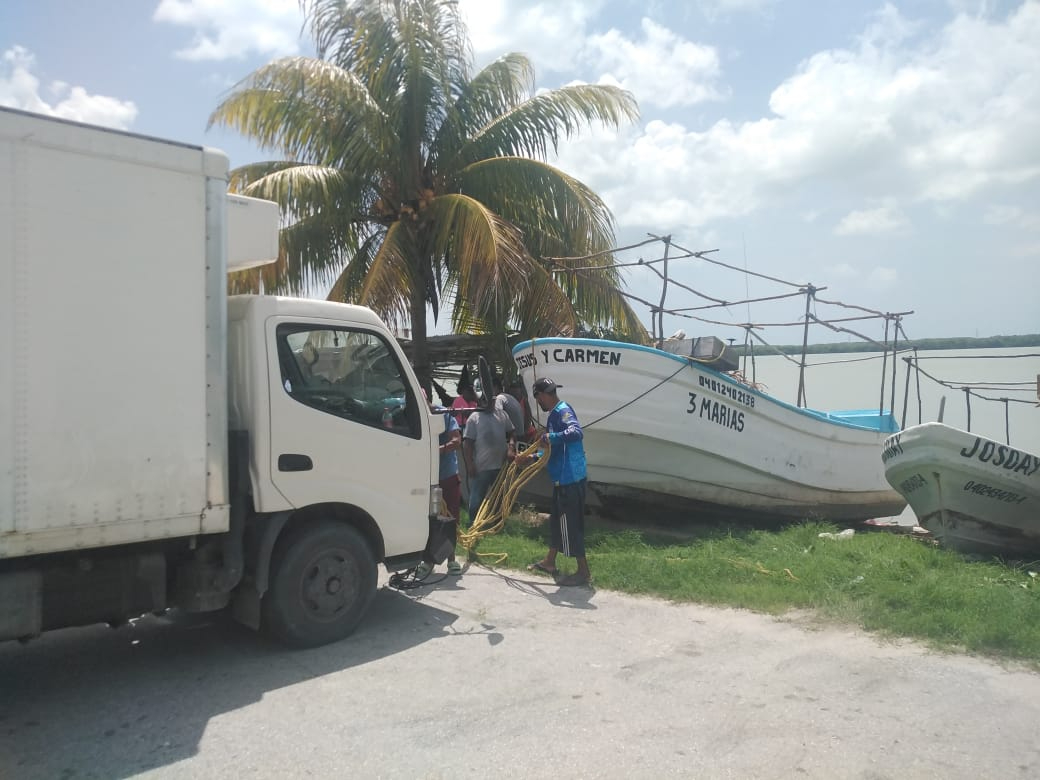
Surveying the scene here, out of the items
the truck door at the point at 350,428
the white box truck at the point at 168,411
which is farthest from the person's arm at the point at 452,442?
the white box truck at the point at 168,411

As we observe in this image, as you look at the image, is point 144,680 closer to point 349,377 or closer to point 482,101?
point 349,377

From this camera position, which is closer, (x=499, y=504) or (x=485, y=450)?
(x=499, y=504)

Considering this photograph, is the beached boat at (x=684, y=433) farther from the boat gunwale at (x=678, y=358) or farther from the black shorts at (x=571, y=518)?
the black shorts at (x=571, y=518)

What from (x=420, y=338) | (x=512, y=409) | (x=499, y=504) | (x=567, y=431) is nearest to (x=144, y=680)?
(x=567, y=431)

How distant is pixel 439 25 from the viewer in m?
12.2

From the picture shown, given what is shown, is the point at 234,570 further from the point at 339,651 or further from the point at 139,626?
the point at 139,626

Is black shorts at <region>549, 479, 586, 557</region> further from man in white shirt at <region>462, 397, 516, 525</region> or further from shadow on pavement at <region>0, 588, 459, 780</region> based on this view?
man in white shirt at <region>462, 397, 516, 525</region>

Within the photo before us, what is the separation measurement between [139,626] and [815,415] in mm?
8545

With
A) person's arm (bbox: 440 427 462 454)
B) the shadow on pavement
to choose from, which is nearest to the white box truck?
the shadow on pavement

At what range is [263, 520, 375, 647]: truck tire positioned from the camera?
5.46m

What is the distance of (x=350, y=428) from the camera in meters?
5.77

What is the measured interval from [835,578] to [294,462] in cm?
461

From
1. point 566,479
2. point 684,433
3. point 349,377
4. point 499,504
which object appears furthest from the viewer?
point 684,433

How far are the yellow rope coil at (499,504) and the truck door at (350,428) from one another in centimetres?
222
